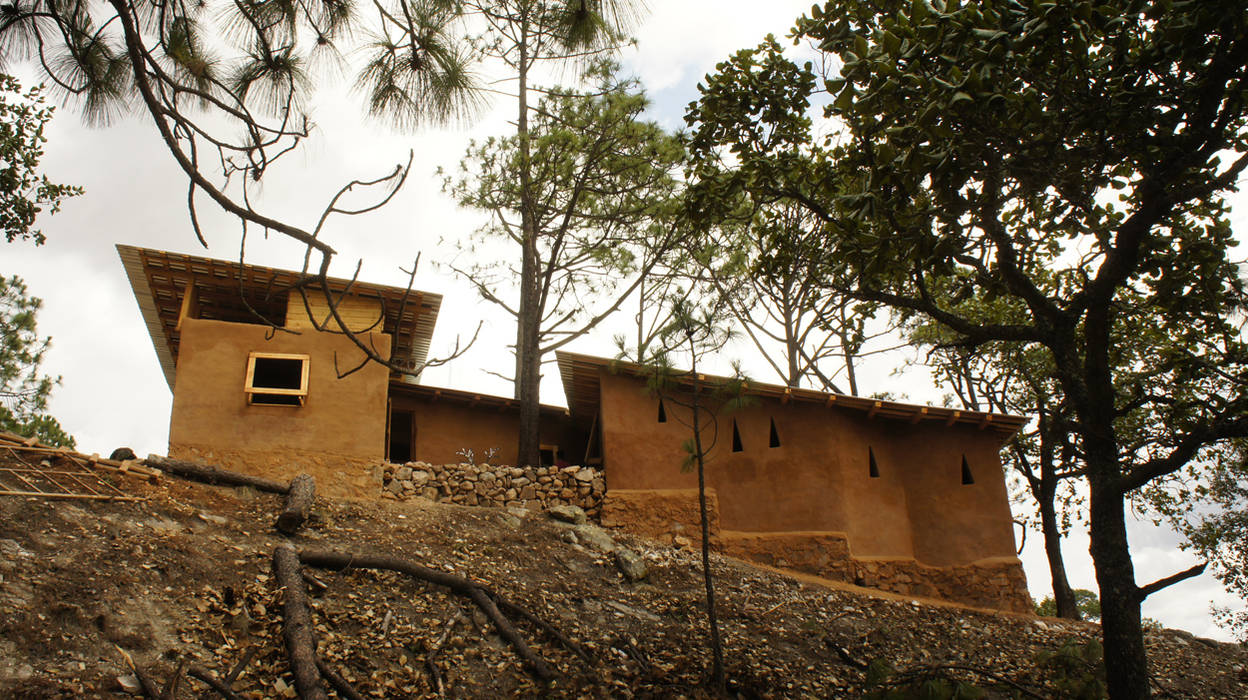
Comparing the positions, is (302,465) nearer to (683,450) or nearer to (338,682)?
(683,450)

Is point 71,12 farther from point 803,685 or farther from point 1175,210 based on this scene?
point 1175,210

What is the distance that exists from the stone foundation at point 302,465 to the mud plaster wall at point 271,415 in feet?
0.04

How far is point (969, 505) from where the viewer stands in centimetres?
1226

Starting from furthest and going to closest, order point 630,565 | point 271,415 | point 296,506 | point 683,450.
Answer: point 683,450, point 271,415, point 630,565, point 296,506

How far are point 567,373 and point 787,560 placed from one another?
4.57 meters

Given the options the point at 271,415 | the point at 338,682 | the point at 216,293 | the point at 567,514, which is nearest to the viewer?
the point at 338,682

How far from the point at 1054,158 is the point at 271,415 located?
1032 cm

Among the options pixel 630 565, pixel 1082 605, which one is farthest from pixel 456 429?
pixel 1082 605

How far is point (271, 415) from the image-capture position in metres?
11.8

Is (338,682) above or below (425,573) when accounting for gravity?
below

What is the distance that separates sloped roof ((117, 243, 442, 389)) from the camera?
12.0 metres

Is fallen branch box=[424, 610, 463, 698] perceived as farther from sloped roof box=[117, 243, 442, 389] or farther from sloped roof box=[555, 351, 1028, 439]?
sloped roof box=[555, 351, 1028, 439]

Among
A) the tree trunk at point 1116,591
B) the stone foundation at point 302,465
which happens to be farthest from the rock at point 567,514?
the tree trunk at point 1116,591

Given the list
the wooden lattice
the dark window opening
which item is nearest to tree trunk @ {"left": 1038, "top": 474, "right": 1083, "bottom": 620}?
the dark window opening
